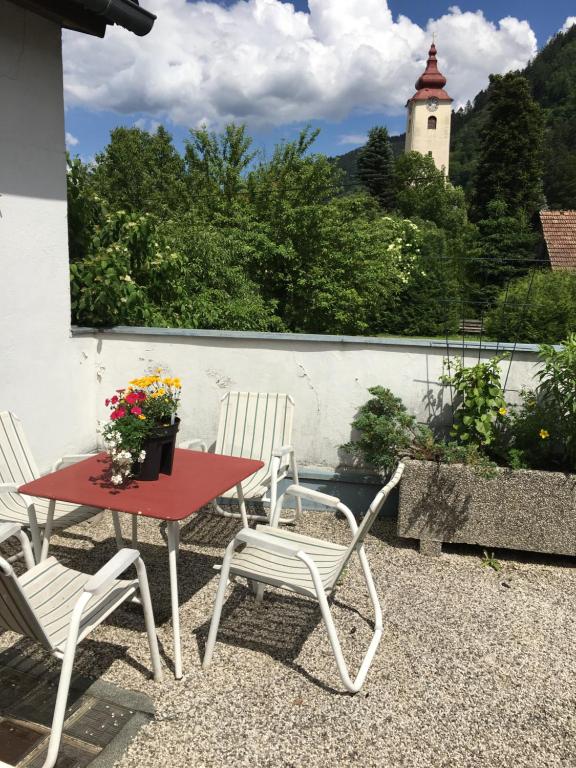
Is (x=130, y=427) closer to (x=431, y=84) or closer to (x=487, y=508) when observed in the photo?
(x=487, y=508)

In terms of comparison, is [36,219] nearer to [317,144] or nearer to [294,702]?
[294,702]

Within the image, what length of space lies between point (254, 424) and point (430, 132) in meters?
66.4

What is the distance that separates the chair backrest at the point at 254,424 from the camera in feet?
14.4

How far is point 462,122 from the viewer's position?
8488 cm

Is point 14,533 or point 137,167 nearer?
point 14,533

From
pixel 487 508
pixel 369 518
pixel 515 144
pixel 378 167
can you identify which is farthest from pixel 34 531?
pixel 378 167

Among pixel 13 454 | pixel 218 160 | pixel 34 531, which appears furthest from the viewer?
pixel 218 160

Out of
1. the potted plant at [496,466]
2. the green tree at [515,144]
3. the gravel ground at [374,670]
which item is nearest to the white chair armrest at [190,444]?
the gravel ground at [374,670]

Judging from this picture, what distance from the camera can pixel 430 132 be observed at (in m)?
62.9

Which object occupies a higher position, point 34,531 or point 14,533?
point 14,533

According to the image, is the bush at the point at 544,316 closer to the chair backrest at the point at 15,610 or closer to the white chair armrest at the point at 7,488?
the white chair armrest at the point at 7,488

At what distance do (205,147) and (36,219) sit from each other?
43.2 feet

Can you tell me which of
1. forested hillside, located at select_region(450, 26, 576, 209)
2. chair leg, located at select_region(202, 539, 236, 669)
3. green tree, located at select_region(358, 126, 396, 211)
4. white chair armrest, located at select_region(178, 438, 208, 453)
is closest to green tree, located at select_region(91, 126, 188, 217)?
white chair armrest, located at select_region(178, 438, 208, 453)

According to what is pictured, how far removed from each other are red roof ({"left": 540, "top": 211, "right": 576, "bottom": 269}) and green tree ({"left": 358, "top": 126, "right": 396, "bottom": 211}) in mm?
21944
